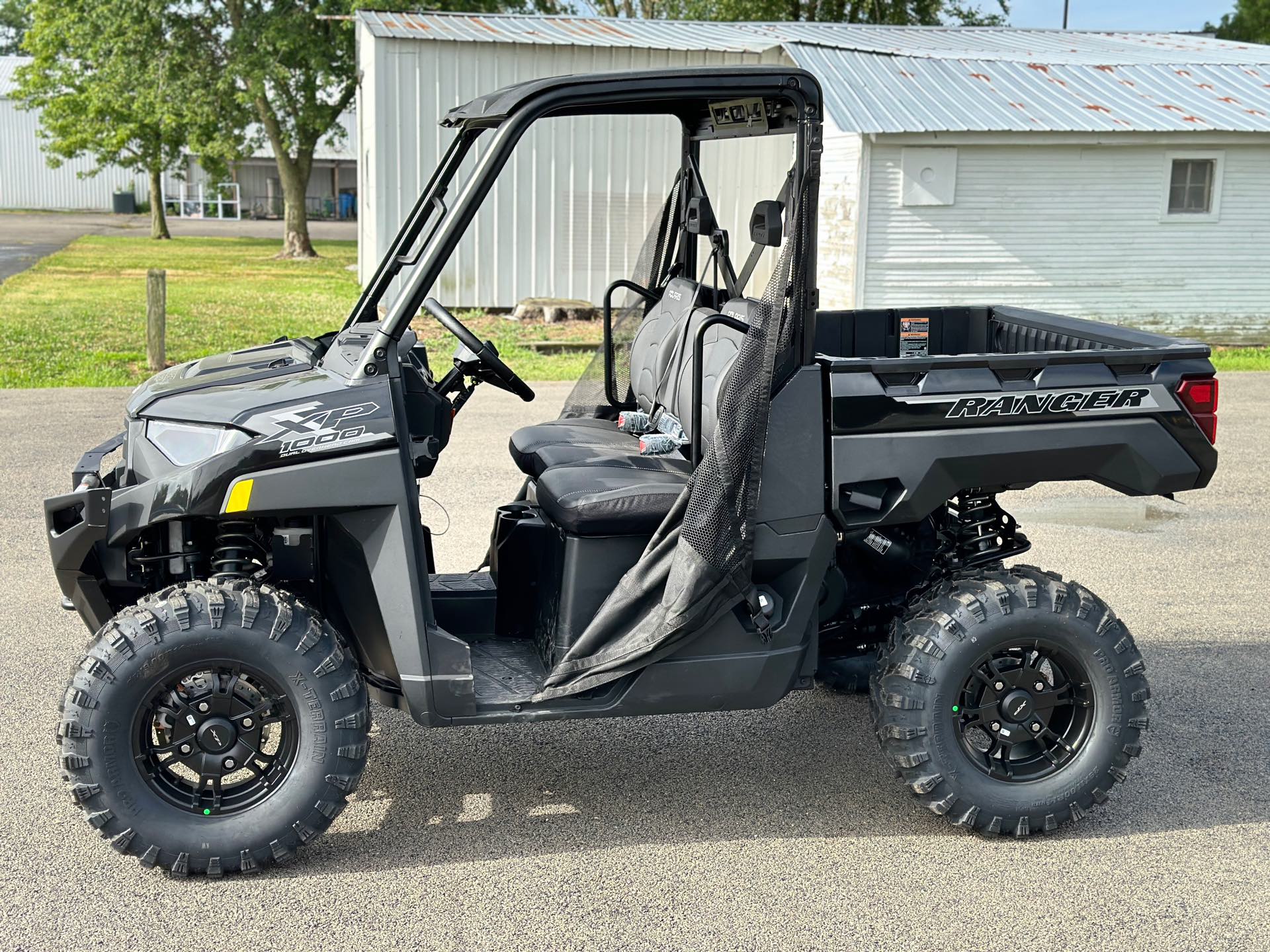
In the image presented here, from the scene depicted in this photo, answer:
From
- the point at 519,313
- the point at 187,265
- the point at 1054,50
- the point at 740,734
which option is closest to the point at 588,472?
the point at 740,734

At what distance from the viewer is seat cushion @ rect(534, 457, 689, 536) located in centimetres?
377

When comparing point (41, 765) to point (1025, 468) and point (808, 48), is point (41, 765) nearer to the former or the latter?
point (1025, 468)

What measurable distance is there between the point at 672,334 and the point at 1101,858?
7.29 ft

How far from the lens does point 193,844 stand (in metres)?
3.56

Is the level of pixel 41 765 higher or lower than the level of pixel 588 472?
lower

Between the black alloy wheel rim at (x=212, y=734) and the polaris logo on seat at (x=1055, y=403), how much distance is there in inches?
81.8

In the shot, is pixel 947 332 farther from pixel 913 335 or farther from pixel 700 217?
pixel 700 217

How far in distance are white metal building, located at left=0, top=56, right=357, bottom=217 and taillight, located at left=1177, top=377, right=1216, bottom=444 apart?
49.8 meters

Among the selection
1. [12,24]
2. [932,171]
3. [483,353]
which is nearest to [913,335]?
[483,353]

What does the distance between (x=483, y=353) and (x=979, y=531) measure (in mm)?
1675

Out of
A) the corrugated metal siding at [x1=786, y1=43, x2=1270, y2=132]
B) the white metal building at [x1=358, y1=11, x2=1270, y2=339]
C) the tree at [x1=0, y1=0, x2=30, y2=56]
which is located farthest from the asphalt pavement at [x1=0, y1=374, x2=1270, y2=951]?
the tree at [x1=0, y1=0, x2=30, y2=56]

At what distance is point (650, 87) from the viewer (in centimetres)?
362

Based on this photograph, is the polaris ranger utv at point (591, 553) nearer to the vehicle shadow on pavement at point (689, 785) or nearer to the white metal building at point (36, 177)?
the vehicle shadow on pavement at point (689, 785)

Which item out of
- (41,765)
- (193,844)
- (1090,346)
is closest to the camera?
(193,844)
